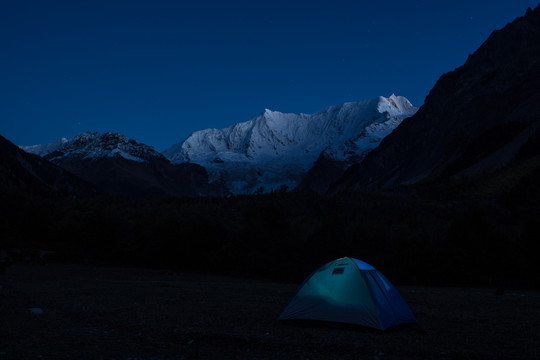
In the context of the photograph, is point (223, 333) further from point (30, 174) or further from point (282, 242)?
point (30, 174)

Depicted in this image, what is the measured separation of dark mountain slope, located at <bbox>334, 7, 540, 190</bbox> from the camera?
111m

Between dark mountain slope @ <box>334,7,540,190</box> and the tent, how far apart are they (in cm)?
9443

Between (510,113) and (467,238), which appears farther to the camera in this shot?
(510,113)

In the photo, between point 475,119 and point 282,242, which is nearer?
point 282,242

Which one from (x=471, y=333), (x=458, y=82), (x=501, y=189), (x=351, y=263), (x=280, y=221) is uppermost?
(x=458, y=82)

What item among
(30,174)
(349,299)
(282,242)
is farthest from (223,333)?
(30,174)

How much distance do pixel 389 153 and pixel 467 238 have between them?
127262mm

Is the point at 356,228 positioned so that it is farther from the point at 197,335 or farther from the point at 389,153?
the point at 389,153

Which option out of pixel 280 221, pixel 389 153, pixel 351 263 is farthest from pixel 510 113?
pixel 351 263

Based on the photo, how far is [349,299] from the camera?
1260 cm

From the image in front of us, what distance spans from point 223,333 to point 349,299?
343 centimetres

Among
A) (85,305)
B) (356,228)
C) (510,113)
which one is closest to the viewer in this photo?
(85,305)

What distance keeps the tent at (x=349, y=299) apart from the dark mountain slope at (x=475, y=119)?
310ft

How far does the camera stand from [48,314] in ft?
44.8
